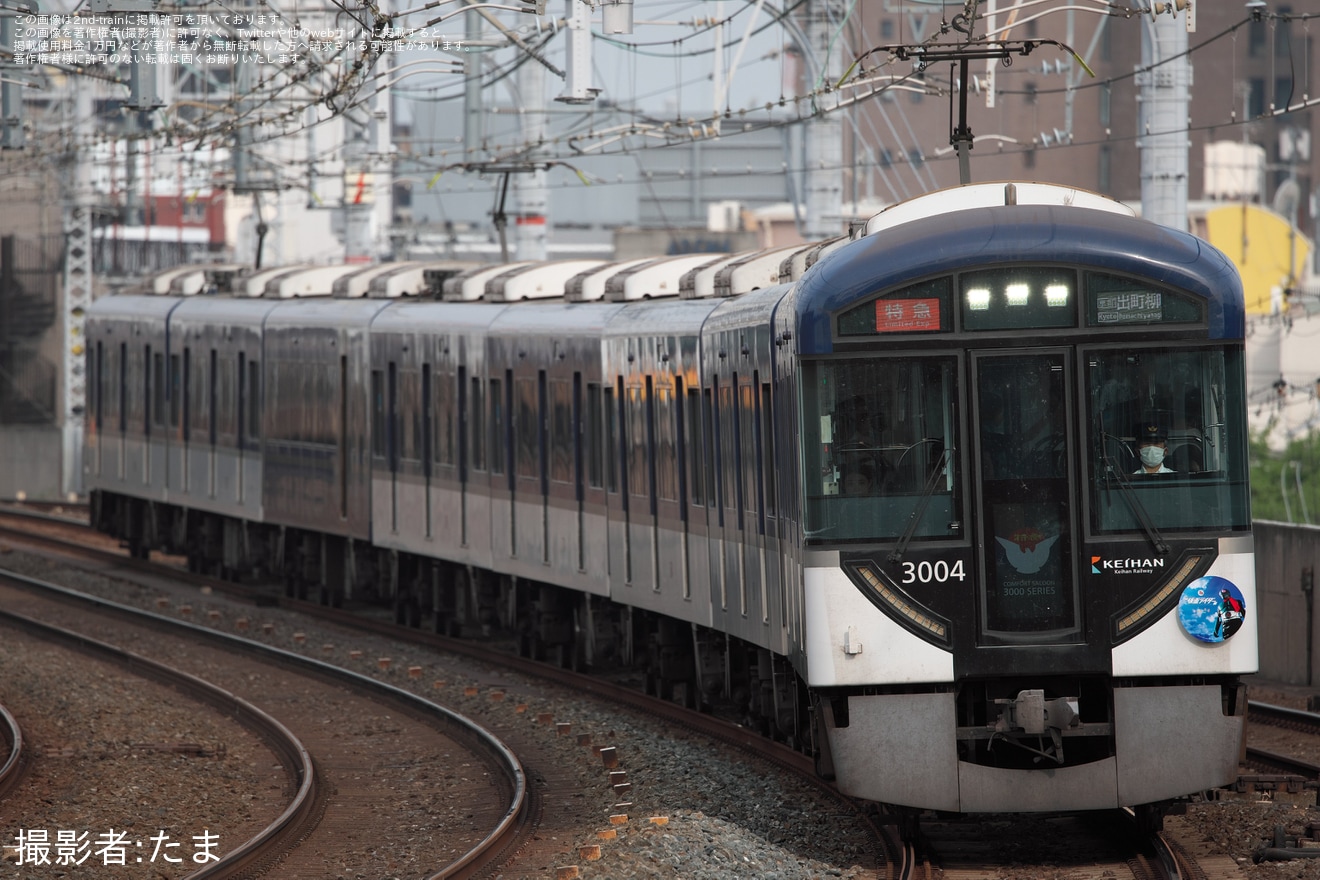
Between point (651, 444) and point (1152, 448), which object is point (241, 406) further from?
point (1152, 448)

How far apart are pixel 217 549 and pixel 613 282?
11430 millimetres

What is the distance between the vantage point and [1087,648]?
9672 mm

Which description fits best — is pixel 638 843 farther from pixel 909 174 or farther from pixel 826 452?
pixel 909 174

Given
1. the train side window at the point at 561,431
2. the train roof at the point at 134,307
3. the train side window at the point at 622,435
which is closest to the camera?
the train side window at the point at 622,435

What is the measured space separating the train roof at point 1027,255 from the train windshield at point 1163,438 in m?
0.23

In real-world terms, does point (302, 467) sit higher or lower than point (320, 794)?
higher

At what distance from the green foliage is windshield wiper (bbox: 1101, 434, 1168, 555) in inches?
560

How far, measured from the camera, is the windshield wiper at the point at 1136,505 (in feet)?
31.8

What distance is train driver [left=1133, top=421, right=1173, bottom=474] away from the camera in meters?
9.70

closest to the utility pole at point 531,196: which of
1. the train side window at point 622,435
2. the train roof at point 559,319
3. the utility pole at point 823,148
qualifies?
the utility pole at point 823,148

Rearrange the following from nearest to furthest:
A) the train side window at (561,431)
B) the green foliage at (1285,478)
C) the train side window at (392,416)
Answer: the train side window at (561,431)
the train side window at (392,416)
the green foliage at (1285,478)

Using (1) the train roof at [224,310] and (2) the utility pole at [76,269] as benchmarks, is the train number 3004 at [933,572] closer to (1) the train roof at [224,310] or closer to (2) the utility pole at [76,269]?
(1) the train roof at [224,310]


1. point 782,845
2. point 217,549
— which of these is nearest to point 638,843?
point 782,845

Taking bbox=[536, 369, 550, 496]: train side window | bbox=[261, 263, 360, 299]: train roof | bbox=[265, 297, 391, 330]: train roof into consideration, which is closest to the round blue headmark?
bbox=[536, 369, 550, 496]: train side window
